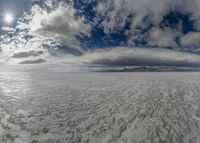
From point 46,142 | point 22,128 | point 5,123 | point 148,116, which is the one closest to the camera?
point 46,142

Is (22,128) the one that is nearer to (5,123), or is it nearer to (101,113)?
(5,123)

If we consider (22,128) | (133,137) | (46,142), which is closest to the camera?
(46,142)

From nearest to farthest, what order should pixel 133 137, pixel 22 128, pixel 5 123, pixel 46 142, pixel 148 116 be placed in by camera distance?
1. pixel 46 142
2. pixel 133 137
3. pixel 22 128
4. pixel 5 123
5. pixel 148 116

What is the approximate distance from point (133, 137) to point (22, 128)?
562cm

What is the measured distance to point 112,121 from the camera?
934cm

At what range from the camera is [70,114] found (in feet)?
35.1

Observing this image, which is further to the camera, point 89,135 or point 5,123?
point 5,123

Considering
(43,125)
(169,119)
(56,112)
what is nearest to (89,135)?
(43,125)

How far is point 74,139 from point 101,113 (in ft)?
13.5

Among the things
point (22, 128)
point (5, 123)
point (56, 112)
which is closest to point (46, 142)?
point (22, 128)

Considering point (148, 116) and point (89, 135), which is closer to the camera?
point (89, 135)

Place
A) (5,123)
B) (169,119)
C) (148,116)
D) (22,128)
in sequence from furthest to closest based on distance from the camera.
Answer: (148,116) → (169,119) → (5,123) → (22,128)

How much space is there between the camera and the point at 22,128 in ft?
26.8

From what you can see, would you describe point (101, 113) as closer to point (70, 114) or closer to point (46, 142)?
point (70, 114)
